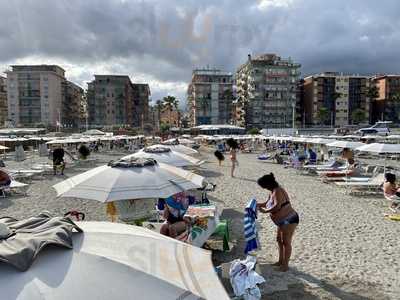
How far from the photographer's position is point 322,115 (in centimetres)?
10600

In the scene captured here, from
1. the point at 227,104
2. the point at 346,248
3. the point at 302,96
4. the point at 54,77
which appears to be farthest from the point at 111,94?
the point at 346,248

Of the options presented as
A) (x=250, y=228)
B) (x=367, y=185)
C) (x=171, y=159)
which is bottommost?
(x=367, y=185)

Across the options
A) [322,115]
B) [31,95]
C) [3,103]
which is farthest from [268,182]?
[3,103]

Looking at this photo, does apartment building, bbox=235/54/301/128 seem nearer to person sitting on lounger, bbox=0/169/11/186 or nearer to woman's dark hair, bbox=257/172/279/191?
person sitting on lounger, bbox=0/169/11/186

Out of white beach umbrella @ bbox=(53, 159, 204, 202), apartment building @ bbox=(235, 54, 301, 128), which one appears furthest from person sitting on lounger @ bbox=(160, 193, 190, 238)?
apartment building @ bbox=(235, 54, 301, 128)

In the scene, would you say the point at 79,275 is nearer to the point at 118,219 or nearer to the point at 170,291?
the point at 170,291

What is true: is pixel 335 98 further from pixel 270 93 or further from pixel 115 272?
pixel 115 272

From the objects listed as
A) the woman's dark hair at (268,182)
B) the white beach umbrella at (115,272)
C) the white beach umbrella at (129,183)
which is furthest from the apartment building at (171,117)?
the white beach umbrella at (115,272)

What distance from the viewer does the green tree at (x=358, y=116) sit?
11009cm

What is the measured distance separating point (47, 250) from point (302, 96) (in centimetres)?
12245

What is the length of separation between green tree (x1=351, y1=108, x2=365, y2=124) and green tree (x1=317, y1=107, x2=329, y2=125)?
8.10 m

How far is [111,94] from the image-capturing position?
117 m

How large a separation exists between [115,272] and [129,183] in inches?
176

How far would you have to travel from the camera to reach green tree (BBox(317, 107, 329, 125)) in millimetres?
105250
